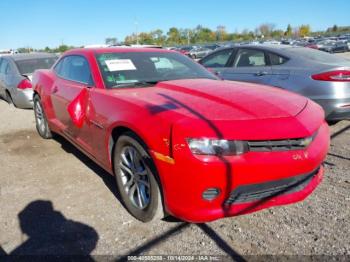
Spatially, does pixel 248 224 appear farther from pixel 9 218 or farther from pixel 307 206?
pixel 9 218

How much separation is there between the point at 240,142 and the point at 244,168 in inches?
7.3

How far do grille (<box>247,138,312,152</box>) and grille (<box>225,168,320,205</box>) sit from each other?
245 millimetres

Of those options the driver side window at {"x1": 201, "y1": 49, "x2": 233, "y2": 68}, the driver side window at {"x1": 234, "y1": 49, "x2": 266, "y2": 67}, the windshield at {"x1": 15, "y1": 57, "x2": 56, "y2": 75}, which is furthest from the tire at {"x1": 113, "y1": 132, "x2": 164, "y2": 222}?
the windshield at {"x1": 15, "y1": 57, "x2": 56, "y2": 75}

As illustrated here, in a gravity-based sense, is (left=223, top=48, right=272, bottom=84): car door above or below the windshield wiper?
below

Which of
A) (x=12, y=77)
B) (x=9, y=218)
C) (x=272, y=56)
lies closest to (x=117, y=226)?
(x=9, y=218)

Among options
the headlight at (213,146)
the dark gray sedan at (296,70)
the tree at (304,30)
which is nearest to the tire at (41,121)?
the dark gray sedan at (296,70)

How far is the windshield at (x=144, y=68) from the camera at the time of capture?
145 inches

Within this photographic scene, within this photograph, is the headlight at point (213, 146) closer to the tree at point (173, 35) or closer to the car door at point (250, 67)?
the car door at point (250, 67)

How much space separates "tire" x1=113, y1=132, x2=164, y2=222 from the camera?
273 centimetres

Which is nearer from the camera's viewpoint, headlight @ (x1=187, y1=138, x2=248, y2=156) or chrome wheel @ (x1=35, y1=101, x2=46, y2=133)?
headlight @ (x1=187, y1=138, x2=248, y2=156)

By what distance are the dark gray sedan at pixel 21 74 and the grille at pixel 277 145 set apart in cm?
655

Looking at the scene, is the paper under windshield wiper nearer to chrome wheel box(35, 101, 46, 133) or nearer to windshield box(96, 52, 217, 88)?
windshield box(96, 52, 217, 88)

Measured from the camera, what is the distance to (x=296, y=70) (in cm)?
541

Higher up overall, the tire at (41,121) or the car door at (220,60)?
the car door at (220,60)
